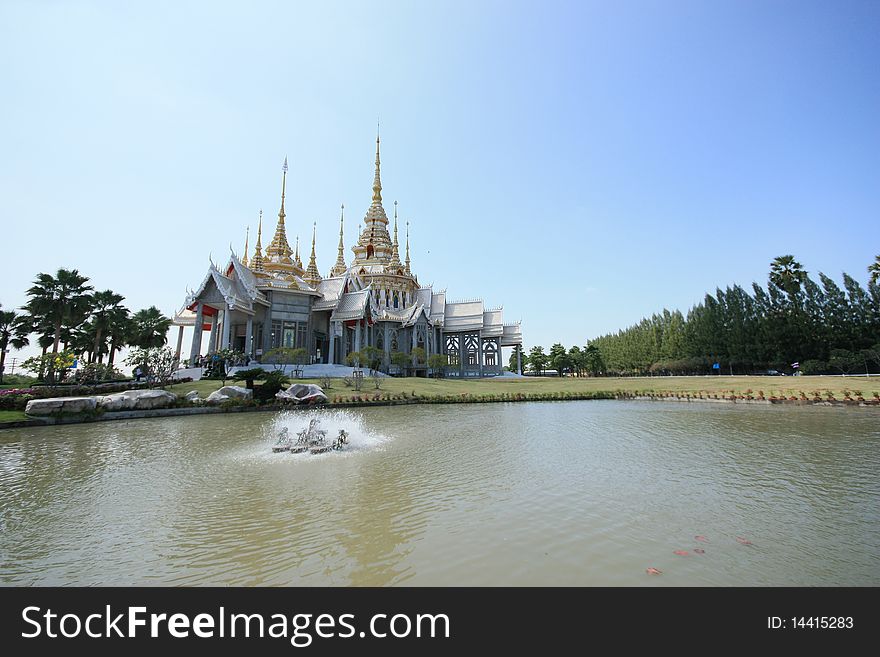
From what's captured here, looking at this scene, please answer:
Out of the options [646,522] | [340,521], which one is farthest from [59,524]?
[646,522]

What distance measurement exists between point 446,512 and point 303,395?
1763 cm

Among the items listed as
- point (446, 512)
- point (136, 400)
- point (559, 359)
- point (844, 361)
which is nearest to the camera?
point (446, 512)

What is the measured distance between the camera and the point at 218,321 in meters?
35.7

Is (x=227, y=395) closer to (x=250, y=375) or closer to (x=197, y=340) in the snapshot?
(x=250, y=375)

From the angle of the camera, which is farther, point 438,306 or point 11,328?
point 438,306

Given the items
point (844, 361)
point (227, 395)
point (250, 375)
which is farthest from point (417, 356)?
point (844, 361)

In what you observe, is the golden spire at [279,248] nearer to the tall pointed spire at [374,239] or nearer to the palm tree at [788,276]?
the tall pointed spire at [374,239]

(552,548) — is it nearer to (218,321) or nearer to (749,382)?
(749,382)

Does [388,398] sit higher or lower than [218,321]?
lower

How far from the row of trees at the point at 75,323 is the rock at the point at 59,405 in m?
10.1

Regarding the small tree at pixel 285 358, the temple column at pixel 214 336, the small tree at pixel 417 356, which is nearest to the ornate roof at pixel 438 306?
the small tree at pixel 417 356

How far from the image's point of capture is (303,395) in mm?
21375
